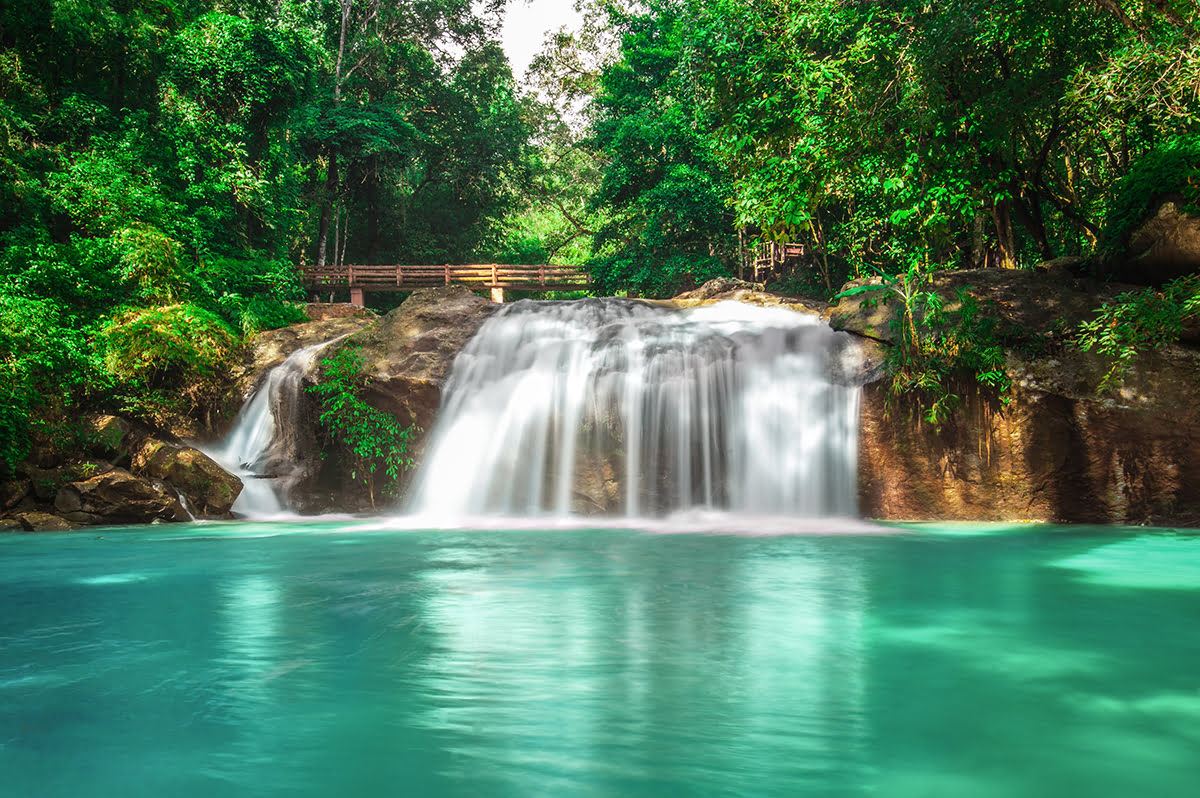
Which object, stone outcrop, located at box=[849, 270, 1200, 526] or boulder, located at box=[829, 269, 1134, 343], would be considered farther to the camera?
boulder, located at box=[829, 269, 1134, 343]

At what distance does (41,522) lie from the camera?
9430mm

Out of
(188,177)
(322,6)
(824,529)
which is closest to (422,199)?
(322,6)

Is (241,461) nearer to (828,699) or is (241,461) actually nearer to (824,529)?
(824,529)

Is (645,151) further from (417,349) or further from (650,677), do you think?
(650,677)

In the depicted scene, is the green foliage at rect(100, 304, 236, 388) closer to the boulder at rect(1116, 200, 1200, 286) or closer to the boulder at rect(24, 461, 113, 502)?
the boulder at rect(24, 461, 113, 502)

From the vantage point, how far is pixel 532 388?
11.6 m

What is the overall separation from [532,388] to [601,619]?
7.11m

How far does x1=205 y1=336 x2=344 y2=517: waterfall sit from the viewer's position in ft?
37.7

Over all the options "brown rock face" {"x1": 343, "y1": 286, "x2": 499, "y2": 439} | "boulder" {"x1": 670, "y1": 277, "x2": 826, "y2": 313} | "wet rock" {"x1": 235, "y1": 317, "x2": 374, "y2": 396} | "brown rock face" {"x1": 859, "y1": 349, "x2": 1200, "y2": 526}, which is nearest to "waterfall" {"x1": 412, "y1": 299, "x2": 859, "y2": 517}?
"brown rock face" {"x1": 343, "y1": 286, "x2": 499, "y2": 439}

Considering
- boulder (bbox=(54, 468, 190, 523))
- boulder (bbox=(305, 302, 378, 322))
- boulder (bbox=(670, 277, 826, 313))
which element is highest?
boulder (bbox=(305, 302, 378, 322))

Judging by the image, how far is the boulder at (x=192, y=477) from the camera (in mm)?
10500

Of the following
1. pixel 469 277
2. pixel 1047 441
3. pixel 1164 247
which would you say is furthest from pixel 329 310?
pixel 1164 247

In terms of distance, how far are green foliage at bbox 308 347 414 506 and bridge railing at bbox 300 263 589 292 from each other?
53.5 feet

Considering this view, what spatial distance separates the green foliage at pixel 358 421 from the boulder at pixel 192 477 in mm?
1562
